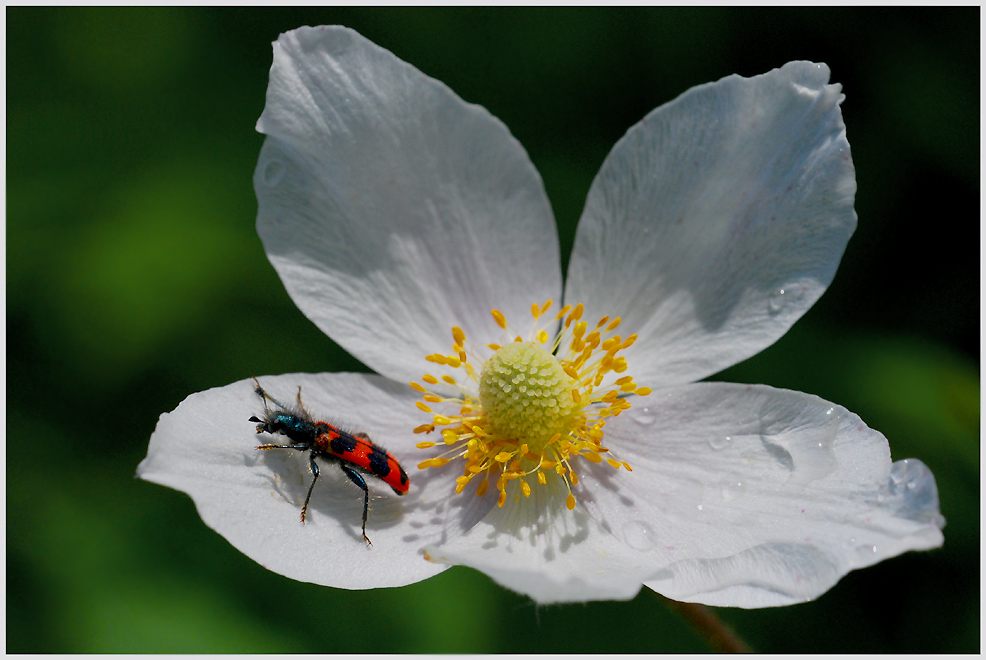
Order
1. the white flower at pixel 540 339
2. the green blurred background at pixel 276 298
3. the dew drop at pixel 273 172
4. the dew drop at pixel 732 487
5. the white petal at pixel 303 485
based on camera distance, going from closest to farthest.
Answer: the white petal at pixel 303 485
the white flower at pixel 540 339
the dew drop at pixel 732 487
the dew drop at pixel 273 172
the green blurred background at pixel 276 298

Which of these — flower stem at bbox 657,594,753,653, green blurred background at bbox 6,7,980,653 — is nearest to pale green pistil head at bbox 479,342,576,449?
flower stem at bbox 657,594,753,653

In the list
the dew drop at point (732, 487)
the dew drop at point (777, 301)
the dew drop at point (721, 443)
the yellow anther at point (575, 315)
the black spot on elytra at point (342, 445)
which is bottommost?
the dew drop at point (732, 487)

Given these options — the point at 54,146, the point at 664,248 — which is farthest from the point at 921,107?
the point at 54,146

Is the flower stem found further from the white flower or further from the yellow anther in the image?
the yellow anther

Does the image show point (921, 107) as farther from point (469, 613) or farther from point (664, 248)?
point (469, 613)

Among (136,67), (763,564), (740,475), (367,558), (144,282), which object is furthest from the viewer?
(136,67)

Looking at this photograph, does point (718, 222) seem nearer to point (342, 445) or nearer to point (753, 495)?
point (753, 495)

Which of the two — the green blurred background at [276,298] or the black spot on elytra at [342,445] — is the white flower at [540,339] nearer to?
the black spot on elytra at [342,445]

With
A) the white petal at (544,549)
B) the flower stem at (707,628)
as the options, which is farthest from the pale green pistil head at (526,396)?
the flower stem at (707,628)
